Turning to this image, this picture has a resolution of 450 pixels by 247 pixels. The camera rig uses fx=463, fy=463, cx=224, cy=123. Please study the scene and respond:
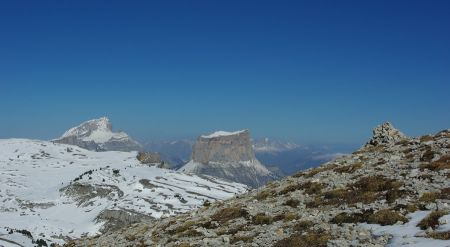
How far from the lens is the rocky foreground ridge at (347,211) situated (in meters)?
23.7

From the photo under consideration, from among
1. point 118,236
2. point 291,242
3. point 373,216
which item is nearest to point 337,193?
point 373,216

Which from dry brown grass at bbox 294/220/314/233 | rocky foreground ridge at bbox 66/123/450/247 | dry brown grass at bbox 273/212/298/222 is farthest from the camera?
dry brown grass at bbox 273/212/298/222

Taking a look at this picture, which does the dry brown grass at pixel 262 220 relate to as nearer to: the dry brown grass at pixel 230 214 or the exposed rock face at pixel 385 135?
the dry brown grass at pixel 230 214

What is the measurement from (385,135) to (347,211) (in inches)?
1258

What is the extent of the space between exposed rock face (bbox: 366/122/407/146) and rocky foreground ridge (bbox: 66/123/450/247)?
7.99 meters

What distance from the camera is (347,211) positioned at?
29.1 meters

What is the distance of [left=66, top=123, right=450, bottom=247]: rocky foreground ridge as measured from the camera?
934 inches

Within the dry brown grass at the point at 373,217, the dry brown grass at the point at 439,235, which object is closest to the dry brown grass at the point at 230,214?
the dry brown grass at the point at 373,217

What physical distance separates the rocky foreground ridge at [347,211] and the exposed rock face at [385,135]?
7.99 meters

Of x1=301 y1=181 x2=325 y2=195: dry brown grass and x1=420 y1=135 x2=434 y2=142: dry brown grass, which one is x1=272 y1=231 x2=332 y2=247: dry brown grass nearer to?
x1=301 y1=181 x2=325 y2=195: dry brown grass

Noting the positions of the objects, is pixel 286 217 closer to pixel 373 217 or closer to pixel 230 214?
pixel 373 217

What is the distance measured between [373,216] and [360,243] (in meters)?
4.03

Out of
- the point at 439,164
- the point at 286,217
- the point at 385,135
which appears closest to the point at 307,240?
the point at 286,217

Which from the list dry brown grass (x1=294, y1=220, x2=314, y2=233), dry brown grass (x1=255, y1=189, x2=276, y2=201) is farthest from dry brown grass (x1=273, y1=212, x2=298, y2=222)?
dry brown grass (x1=255, y1=189, x2=276, y2=201)
